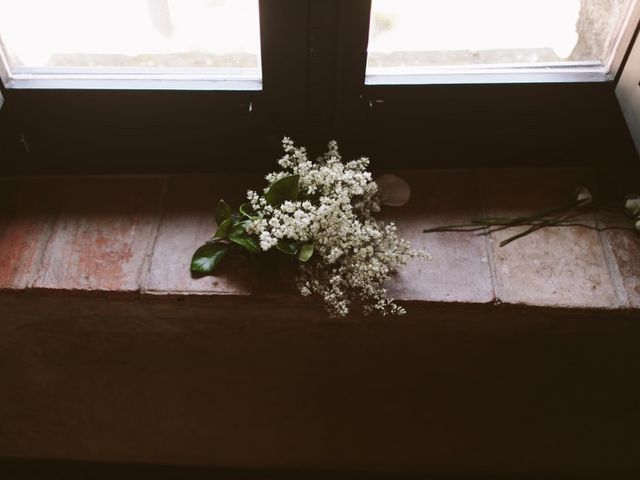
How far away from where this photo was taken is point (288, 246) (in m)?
1.06

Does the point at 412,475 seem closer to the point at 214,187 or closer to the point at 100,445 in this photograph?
the point at 100,445

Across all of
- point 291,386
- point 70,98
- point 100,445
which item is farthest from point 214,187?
point 100,445

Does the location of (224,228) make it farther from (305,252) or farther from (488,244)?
(488,244)

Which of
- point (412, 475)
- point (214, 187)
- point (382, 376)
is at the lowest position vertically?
point (412, 475)

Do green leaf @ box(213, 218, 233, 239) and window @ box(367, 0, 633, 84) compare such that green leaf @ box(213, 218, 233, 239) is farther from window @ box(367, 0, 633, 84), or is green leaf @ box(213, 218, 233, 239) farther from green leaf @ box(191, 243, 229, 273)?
window @ box(367, 0, 633, 84)

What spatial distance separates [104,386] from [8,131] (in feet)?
2.05

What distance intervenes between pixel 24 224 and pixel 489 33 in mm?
963

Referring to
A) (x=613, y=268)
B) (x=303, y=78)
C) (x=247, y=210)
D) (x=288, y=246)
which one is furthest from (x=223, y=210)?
(x=613, y=268)

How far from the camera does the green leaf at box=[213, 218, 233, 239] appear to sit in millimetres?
1103

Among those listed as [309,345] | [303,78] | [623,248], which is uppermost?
[303,78]

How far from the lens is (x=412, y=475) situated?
64.7 inches

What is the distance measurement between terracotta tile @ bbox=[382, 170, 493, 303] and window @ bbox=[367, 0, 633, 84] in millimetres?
228

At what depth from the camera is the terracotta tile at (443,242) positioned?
3.73 ft

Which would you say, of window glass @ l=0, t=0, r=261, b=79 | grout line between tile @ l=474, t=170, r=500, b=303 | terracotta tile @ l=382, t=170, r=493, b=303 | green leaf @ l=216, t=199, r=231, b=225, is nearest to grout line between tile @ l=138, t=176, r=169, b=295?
green leaf @ l=216, t=199, r=231, b=225
